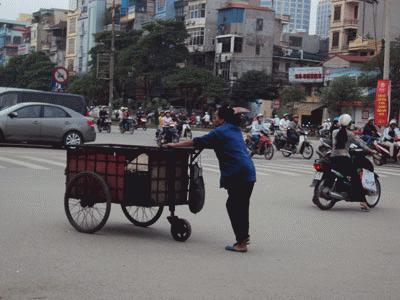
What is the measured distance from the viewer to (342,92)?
189 feet

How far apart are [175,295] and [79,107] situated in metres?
22.6

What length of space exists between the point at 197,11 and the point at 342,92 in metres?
27.2

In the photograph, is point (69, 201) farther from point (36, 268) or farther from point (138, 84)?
point (138, 84)

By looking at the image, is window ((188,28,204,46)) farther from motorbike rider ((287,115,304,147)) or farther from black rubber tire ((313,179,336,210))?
black rubber tire ((313,179,336,210))

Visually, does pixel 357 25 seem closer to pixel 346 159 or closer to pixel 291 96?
pixel 291 96

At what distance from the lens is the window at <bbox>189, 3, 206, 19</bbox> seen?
78.9m

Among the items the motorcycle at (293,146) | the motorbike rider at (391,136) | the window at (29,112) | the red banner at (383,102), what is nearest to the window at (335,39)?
the red banner at (383,102)

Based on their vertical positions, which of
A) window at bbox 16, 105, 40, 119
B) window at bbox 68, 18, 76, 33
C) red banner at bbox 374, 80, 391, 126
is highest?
window at bbox 68, 18, 76, 33

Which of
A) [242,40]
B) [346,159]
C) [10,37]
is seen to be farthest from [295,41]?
[10,37]

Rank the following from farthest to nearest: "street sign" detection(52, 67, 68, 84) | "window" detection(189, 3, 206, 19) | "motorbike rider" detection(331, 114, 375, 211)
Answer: "window" detection(189, 3, 206, 19), "street sign" detection(52, 67, 68, 84), "motorbike rider" detection(331, 114, 375, 211)

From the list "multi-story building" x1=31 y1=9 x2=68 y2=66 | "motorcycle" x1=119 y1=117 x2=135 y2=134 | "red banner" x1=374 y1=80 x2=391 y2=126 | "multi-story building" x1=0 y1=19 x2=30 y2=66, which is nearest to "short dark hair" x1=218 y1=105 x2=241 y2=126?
"red banner" x1=374 y1=80 x2=391 y2=126

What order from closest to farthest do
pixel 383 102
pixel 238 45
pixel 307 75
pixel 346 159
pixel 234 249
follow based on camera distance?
pixel 234 249 < pixel 346 159 < pixel 383 102 < pixel 307 75 < pixel 238 45

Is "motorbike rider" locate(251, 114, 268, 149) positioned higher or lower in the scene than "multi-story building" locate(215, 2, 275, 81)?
lower

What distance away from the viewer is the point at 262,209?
38.4ft
